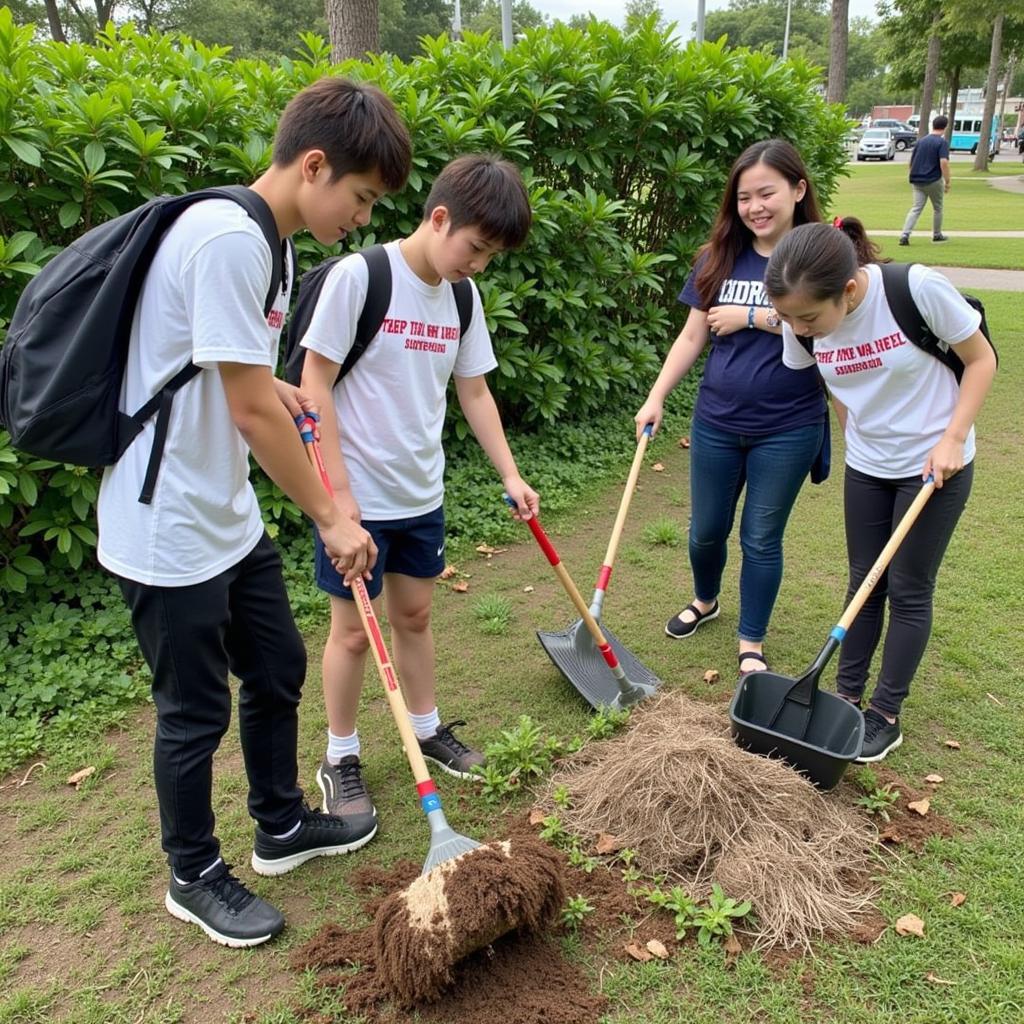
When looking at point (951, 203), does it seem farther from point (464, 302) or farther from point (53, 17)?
point (53, 17)

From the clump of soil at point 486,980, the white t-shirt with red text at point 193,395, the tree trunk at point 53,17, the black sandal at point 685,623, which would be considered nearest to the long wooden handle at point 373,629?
the white t-shirt with red text at point 193,395

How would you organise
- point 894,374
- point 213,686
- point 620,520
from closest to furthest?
point 213,686
point 894,374
point 620,520

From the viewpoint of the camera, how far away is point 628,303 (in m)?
6.45

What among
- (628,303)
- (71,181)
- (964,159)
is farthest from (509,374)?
(964,159)

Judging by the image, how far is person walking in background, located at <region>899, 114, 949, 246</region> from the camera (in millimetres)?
14297

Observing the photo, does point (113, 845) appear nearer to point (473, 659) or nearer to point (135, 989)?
point (135, 989)

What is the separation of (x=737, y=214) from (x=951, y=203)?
81.7 ft

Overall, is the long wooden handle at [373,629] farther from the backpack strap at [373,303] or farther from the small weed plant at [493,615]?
the small weed plant at [493,615]

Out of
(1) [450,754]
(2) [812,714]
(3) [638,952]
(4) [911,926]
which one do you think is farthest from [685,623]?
(3) [638,952]

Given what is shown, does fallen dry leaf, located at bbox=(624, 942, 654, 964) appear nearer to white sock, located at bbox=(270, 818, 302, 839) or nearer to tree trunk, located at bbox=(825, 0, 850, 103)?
white sock, located at bbox=(270, 818, 302, 839)

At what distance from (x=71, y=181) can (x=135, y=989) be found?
3066mm

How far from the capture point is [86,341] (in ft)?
5.73

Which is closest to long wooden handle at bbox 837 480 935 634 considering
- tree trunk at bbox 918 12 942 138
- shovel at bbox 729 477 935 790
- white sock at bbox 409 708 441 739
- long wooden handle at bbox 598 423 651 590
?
shovel at bbox 729 477 935 790

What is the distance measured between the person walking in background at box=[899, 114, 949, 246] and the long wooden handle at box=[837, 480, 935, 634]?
14118 millimetres
